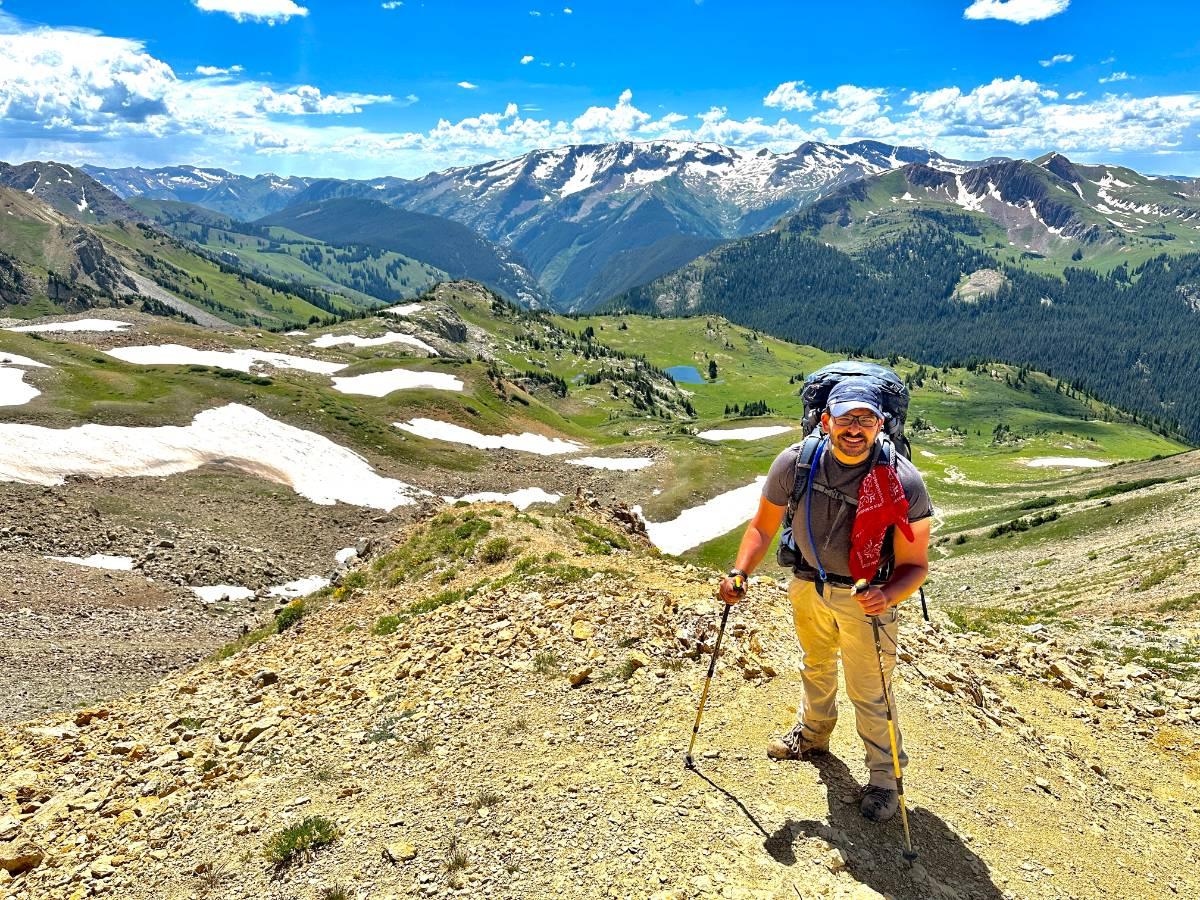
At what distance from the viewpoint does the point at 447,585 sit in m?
20.8

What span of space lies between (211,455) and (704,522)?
42.5 m

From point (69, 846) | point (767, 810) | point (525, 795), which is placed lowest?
point (69, 846)

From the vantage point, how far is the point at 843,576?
27.7 feet

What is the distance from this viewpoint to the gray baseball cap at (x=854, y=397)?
7695 mm

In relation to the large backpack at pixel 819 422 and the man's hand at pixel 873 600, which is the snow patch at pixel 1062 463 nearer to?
the large backpack at pixel 819 422

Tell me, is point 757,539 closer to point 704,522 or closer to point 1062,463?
point 704,522

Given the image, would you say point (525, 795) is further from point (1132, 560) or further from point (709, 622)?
point (1132, 560)

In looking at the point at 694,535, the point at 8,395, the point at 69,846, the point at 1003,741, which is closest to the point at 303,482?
the point at 8,395

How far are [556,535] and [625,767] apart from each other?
15.2m

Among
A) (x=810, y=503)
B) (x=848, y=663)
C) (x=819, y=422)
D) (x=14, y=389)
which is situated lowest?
(x=14, y=389)

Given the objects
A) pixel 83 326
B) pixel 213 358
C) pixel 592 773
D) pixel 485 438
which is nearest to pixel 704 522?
pixel 485 438

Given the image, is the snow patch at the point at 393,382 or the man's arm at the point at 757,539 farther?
the snow patch at the point at 393,382

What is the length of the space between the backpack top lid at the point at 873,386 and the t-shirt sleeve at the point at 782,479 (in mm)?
481

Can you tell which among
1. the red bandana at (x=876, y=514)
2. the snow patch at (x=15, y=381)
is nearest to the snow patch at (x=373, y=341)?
the snow patch at (x=15, y=381)
